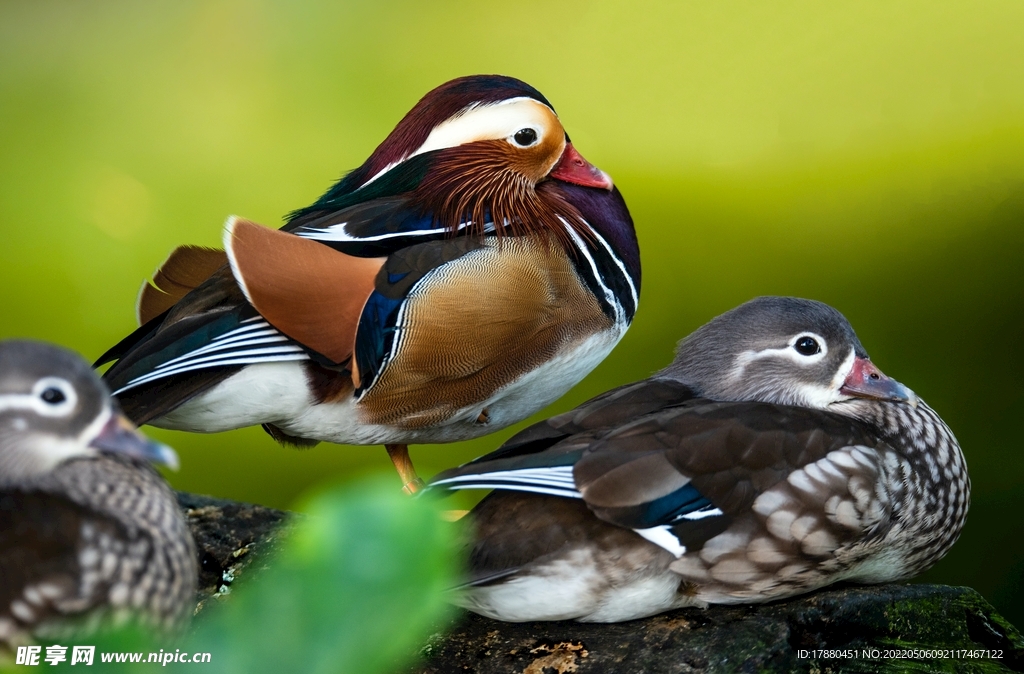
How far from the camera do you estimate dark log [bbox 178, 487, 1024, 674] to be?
81 centimetres

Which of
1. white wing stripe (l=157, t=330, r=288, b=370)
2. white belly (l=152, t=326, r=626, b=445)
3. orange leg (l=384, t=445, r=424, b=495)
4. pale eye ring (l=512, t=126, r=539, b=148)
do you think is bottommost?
orange leg (l=384, t=445, r=424, b=495)

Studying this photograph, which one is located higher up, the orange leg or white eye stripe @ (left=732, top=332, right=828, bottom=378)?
white eye stripe @ (left=732, top=332, right=828, bottom=378)

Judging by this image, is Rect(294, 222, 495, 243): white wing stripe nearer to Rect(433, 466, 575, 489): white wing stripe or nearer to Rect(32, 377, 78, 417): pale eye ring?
Rect(433, 466, 575, 489): white wing stripe

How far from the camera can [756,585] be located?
2.68 feet

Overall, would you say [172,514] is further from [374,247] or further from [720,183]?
[720,183]

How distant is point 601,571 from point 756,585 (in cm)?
13

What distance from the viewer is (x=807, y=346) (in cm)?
95

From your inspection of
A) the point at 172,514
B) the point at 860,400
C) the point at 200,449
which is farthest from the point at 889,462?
the point at 200,449

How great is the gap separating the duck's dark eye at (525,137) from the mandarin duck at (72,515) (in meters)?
0.64

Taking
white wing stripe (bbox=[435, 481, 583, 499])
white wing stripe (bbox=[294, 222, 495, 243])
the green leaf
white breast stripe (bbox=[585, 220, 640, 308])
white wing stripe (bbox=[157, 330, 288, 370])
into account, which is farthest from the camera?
white breast stripe (bbox=[585, 220, 640, 308])

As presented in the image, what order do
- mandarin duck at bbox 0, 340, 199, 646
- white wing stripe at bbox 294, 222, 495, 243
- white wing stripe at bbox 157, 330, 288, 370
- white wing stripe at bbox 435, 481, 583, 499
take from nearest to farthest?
1. mandarin duck at bbox 0, 340, 199, 646
2. white wing stripe at bbox 435, 481, 583, 499
3. white wing stripe at bbox 157, 330, 288, 370
4. white wing stripe at bbox 294, 222, 495, 243

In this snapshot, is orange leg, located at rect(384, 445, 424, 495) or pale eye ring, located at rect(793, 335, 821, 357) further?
orange leg, located at rect(384, 445, 424, 495)

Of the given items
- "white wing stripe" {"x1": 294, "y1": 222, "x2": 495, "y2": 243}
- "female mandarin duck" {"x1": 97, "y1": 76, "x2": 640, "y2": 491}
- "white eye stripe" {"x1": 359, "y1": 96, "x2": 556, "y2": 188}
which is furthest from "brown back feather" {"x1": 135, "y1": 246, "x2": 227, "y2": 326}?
"white eye stripe" {"x1": 359, "y1": 96, "x2": 556, "y2": 188}

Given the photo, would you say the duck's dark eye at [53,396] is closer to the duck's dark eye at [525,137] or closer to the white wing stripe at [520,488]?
the white wing stripe at [520,488]
